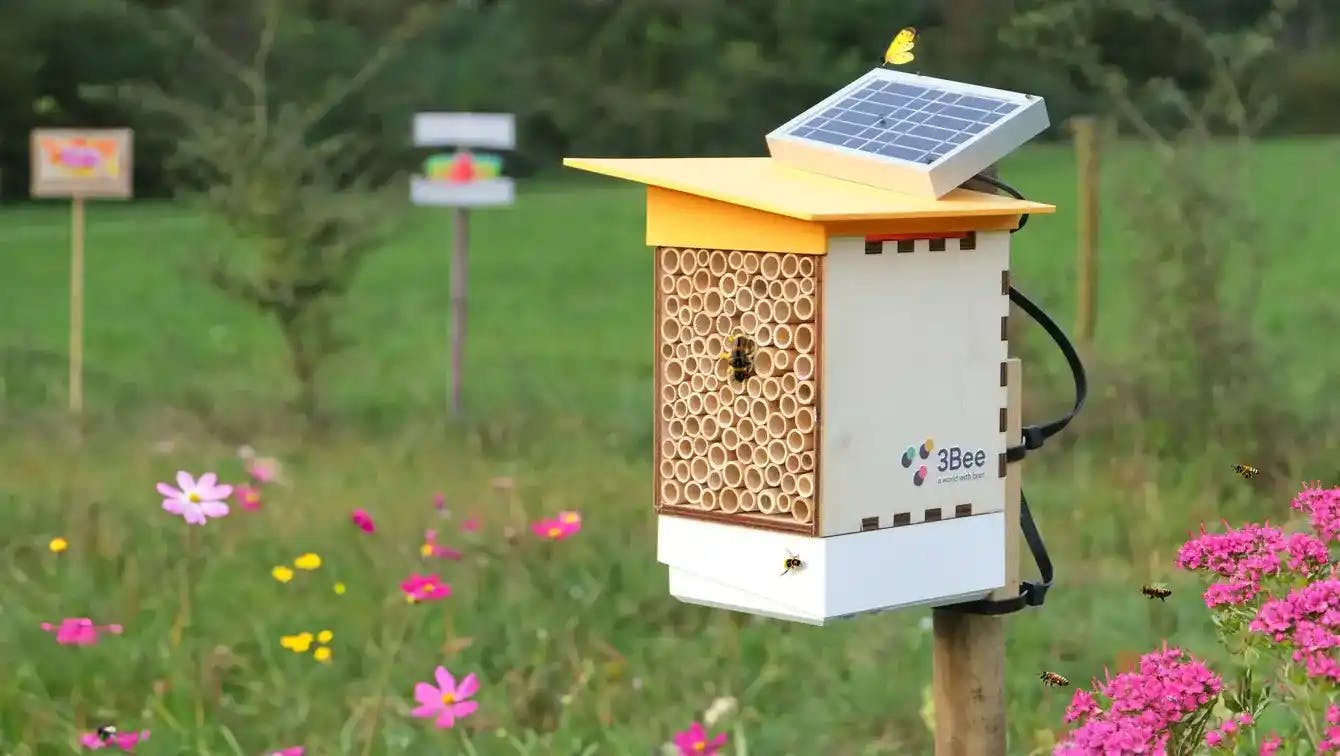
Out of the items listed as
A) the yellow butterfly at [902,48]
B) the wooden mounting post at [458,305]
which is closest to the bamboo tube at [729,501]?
A: the yellow butterfly at [902,48]

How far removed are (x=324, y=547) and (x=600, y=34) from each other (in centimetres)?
1070

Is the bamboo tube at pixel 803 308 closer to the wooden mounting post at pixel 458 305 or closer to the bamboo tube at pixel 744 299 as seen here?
the bamboo tube at pixel 744 299

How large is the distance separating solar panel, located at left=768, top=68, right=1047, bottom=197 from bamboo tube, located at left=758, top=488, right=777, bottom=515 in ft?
1.27

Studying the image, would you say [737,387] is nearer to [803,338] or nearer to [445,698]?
[803,338]

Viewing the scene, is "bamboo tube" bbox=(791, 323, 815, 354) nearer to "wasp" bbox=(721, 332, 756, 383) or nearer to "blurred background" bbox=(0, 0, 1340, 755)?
"wasp" bbox=(721, 332, 756, 383)

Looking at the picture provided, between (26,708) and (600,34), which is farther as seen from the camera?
(600,34)

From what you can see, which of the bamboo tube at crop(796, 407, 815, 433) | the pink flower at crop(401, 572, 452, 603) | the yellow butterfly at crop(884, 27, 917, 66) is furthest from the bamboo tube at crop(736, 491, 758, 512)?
the pink flower at crop(401, 572, 452, 603)

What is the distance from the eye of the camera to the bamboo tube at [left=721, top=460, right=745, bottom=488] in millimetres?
2385

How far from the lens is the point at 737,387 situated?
2.39m

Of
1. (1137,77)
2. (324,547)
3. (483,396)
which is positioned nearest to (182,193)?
(483,396)

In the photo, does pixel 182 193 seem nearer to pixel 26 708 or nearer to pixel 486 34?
pixel 26 708

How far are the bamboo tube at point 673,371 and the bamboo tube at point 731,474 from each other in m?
0.14

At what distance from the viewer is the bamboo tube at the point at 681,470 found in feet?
8.04

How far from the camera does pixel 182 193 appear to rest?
25.8 ft
